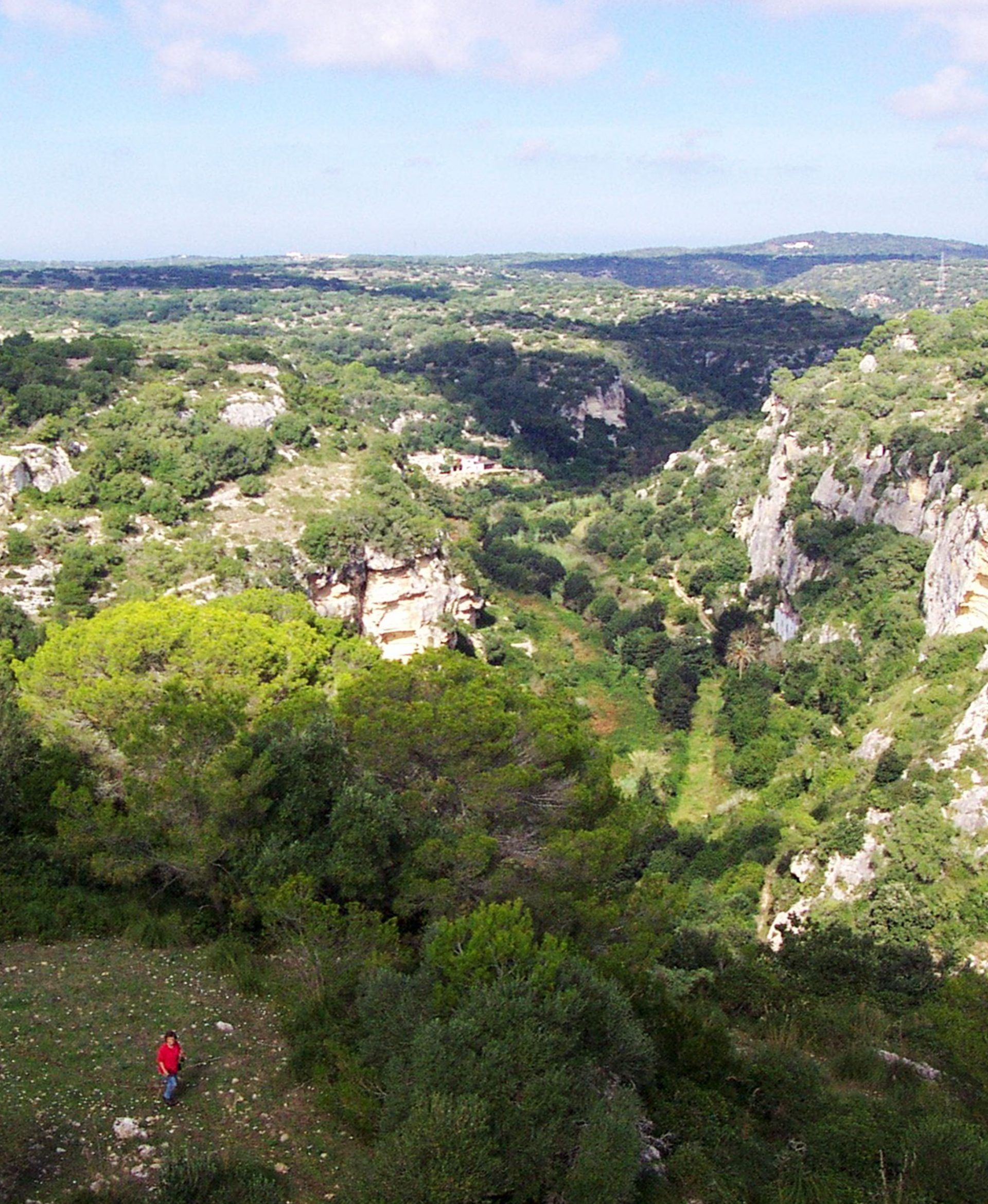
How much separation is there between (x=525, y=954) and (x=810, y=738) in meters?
31.9

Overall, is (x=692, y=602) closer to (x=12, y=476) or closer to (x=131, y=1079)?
(x=12, y=476)

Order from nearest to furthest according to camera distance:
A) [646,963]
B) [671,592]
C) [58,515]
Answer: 1. [646,963]
2. [58,515]
3. [671,592]

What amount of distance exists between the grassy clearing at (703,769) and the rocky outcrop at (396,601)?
12172 mm

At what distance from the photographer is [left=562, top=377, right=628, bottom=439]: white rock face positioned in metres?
104

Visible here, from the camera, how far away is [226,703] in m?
20.5

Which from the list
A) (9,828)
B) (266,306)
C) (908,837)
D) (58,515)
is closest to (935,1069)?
(908,837)

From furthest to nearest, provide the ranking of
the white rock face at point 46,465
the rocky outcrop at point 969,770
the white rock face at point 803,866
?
the white rock face at point 46,465 < the white rock face at point 803,866 < the rocky outcrop at point 969,770

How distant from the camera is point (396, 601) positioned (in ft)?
133

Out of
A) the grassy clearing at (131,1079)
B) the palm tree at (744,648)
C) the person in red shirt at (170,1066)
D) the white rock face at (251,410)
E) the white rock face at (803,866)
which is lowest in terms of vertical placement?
the white rock face at (803,866)

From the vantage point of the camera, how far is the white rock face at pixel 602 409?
104250mm

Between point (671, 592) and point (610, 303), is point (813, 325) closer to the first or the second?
point (610, 303)

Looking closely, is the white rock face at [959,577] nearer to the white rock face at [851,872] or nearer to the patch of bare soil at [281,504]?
the white rock face at [851,872]

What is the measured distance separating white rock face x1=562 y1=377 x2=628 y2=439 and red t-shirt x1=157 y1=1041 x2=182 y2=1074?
9500 centimetres

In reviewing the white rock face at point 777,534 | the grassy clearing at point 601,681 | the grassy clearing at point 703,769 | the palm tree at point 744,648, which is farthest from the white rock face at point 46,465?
the white rock face at point 777,534
